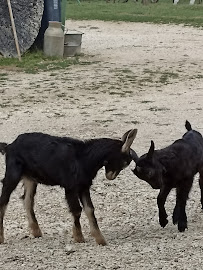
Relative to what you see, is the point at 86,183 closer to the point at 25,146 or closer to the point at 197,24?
the point at 25,146

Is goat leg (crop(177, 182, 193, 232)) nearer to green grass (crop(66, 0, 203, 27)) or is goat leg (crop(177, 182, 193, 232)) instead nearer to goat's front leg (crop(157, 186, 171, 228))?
goat's front leg (crop(157, 186, 171, 228))

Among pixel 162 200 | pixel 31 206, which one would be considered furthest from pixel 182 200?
pixel 31 206

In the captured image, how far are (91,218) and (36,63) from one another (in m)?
10.8

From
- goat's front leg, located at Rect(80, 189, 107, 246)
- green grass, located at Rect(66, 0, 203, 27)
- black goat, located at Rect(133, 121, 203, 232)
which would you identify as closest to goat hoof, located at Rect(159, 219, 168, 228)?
black goat, located at Rect(133, 121, 203, 232)

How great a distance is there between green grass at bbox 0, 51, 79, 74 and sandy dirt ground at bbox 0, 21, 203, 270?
0.38m

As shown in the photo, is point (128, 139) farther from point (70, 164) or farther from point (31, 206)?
point (31, 206)

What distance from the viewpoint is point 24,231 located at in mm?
5539

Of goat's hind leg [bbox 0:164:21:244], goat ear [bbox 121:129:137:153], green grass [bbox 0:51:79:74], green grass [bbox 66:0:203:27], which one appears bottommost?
green grass [bbox 66:0:203:27]

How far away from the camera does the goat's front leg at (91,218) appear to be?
4.96 meters

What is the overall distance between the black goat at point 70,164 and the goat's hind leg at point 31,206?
0.25 m

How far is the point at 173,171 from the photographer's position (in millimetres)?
5223

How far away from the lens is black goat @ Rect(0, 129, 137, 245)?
495 cm

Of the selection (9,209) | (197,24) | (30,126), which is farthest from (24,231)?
(197,24)

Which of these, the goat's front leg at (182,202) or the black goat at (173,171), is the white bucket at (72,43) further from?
the goat's front leg at (182,202)
